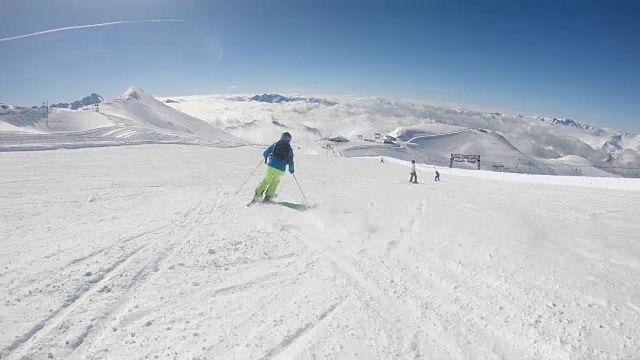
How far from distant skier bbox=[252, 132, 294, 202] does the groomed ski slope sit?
62.8 inches

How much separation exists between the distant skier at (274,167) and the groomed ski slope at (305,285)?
159 cm

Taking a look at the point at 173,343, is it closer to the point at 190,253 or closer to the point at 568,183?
the point at 190,253

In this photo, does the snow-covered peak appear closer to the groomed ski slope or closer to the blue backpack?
the blue backpack

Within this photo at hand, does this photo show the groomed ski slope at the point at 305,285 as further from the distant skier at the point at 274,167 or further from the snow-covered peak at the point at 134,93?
the snow-covered peak at the point at 134,93

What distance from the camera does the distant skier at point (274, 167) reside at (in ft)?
30.0

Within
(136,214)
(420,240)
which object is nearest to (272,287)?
(420,240)

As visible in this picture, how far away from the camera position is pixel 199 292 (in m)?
3.58

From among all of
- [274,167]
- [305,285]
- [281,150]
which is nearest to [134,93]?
[281,150]

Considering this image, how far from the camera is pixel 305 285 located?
3.90 m

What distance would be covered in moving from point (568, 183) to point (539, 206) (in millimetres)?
11876

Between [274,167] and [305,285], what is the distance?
577cm

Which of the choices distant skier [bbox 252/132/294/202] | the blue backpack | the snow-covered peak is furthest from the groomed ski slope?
the snow-covered peak

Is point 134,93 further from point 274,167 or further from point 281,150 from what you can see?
point 274,167

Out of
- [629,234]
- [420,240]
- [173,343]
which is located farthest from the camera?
[629,234]
